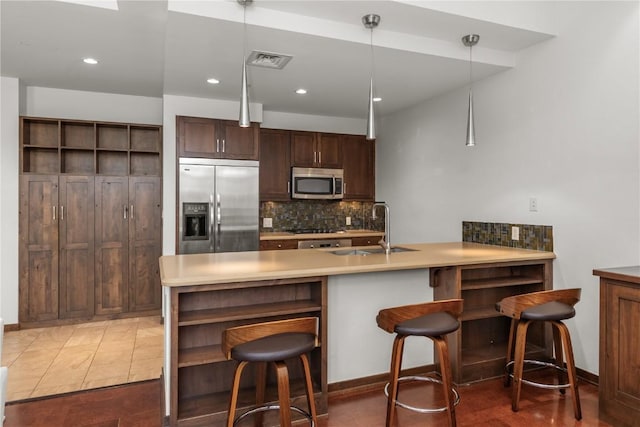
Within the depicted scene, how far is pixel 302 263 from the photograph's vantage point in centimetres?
255

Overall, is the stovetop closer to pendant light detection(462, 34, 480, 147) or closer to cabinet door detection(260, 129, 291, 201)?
cabinet door detection(260, 129, 291, 201)

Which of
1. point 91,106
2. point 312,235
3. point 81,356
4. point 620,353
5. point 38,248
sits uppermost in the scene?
point 91,106

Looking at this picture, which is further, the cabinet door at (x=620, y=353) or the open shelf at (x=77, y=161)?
the open shelf at (x=77, y=161)

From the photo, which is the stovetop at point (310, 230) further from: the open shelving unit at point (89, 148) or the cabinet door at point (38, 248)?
the cabinet door at point (38, 248)

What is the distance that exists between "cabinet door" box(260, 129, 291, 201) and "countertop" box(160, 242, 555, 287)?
2137 mm

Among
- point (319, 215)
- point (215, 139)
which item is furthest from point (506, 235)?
point (215, 139)

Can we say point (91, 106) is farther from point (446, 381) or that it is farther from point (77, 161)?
point (446, 381)

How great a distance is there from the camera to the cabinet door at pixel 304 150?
5246mm

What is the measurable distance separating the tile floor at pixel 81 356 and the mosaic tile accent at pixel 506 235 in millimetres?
3066

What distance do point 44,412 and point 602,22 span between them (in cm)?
450

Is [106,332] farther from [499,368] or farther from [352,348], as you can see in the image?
[499,368]

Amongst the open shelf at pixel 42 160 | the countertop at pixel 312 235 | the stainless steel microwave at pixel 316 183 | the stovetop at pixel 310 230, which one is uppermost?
the open shelf at pixel 42 160

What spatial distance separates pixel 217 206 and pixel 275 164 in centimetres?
110

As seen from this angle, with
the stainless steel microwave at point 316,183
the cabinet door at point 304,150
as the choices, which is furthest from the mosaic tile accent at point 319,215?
the cabinet door at point 304,150
